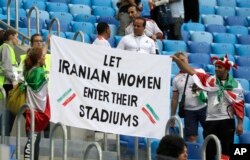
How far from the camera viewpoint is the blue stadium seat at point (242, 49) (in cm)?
1947

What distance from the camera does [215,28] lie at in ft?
66.9

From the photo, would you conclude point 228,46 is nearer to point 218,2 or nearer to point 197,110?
point 218,2

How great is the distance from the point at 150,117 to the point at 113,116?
41cm

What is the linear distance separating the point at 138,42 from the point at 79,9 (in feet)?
15.2

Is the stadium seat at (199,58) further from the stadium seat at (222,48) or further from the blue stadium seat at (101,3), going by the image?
the blue stadium seat at (101,3)

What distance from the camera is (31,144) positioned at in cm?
1245

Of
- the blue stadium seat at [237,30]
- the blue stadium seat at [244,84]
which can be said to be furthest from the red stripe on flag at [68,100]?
the blue stadium seat at [237,30]

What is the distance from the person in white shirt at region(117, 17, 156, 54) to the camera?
1534cm

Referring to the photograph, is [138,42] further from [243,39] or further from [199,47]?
[243,39]

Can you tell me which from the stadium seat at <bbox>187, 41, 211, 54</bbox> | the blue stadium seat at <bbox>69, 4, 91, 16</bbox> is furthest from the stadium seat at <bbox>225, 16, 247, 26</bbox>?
the blue stadium seat at <bbox>69, 4, 91, 16</bbox>

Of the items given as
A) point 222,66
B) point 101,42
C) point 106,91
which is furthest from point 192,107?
point 101,42

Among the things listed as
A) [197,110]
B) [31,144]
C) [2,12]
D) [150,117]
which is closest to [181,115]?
[197,110]

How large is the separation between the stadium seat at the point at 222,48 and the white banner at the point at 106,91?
6.22 metres

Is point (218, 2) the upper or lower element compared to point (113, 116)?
upper
